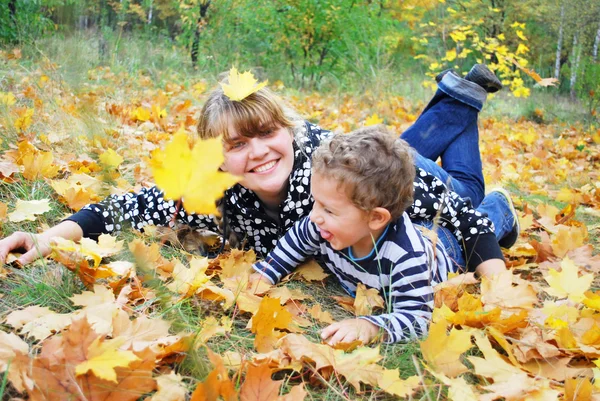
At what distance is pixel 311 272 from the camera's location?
1703mm

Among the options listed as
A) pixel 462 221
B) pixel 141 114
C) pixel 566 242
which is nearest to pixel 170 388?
pixel 462 221

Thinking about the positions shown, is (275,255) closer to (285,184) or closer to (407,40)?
(285,184)

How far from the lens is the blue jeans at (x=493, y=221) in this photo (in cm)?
183

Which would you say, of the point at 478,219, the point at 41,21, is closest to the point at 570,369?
the point at 478,219

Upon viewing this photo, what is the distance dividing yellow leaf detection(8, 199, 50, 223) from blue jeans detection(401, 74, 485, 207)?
1.64m

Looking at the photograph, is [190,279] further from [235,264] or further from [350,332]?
[350,332]

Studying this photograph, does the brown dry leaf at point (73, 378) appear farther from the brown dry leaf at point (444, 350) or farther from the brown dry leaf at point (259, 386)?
the brown dry leaf at point (444, 350)

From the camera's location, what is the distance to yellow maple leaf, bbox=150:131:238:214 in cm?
46

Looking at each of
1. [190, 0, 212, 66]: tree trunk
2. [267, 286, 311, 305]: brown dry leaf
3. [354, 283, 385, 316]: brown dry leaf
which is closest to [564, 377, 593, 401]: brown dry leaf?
[354, 283, 385, 316]: brown dry leaf

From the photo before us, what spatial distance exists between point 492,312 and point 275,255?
0.69 meters

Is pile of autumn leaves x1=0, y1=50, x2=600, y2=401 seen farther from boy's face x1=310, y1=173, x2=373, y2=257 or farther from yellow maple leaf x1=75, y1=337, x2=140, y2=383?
boy's face x1=310, y1=173, x2=373, y2=257

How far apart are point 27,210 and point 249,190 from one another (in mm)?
754

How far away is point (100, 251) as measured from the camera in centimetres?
141

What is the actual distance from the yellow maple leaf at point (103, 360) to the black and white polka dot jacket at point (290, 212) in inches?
37.6
